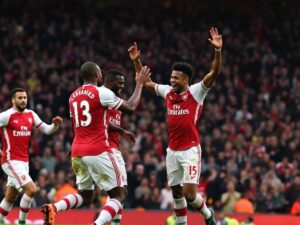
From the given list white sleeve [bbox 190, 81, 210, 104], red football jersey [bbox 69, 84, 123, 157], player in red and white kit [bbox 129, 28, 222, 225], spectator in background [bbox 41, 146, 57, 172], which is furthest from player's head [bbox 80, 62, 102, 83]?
spectator in background [bbox 41, 146, 57, 172]

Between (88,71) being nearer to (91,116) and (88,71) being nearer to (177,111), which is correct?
(91,116)

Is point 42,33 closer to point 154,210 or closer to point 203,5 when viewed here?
point 203,5

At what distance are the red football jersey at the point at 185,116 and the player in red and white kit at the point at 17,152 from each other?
236 centimetres

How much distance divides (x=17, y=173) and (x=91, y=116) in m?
3.29

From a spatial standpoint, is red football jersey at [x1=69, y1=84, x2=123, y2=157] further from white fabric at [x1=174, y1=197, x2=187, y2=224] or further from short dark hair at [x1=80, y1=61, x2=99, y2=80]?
white fabric at [x1=174, y1=197, x2=187, y2=224]

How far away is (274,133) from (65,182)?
698 cm

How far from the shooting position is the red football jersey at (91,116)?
13250 millimetres

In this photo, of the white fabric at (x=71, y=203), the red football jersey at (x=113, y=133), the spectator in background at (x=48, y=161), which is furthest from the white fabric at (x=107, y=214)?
the spectator in background at (x=48, y=161)

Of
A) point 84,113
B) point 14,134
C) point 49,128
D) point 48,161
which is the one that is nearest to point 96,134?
Result: point 84,113

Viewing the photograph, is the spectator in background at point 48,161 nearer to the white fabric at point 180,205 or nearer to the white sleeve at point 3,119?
the white sleeve at point 3,119

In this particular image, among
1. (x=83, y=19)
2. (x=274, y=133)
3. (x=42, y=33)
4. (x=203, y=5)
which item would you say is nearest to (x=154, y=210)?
(x=274, y=133)

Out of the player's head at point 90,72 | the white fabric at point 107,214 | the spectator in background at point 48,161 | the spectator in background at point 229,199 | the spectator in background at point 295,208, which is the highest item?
the player's head at point 90,72

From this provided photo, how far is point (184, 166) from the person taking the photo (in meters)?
14.6

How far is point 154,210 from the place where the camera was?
22344 millimetres
